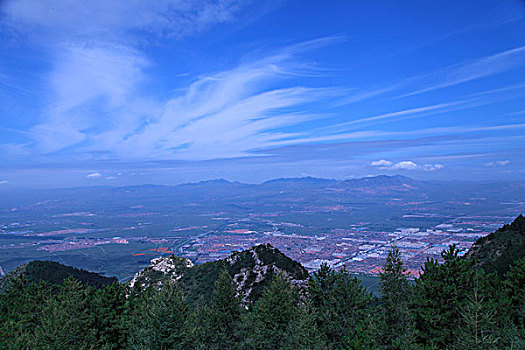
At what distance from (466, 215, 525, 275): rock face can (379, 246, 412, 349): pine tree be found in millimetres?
13488

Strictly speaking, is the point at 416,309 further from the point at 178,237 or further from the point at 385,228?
the point at 178,237

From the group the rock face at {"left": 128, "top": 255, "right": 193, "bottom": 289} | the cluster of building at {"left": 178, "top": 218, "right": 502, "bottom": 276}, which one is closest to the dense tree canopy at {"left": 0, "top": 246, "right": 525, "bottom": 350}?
the rock face at {"left": 128, "top": 255, "right": 193, "bottom": 289}

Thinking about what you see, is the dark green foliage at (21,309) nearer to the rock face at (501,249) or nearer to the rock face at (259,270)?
the rock face at (259,270)

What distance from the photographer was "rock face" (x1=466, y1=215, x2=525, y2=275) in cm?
3238

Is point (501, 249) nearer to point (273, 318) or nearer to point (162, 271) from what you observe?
point (273, 318)

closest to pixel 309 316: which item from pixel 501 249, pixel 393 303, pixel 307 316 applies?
pixel 307 316

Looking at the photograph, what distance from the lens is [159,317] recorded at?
16641 mm

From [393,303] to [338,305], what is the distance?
381 cm

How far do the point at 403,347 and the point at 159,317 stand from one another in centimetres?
1195

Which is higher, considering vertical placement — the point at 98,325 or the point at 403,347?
the point at 403,347

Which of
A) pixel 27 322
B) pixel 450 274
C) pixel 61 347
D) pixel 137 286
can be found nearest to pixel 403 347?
pixel 450 274

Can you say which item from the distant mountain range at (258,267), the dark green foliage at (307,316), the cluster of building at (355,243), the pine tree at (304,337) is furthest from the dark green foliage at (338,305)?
the cluster of building at (355,243)

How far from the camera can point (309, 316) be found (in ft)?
60.7

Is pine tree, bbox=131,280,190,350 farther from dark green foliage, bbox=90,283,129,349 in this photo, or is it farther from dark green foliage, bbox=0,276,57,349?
dark green foliage, bbox=0,276,57,349
